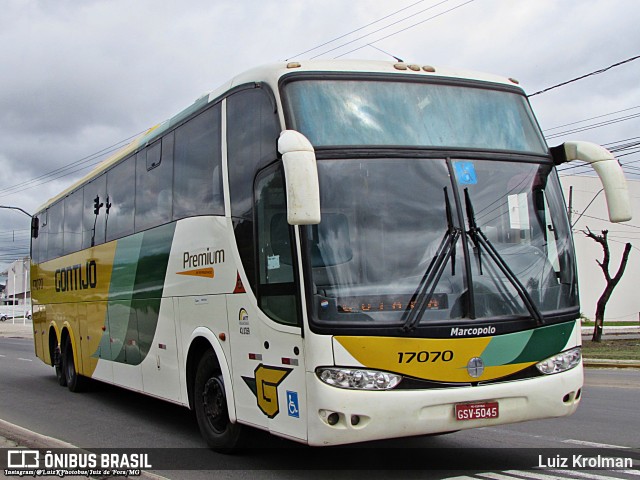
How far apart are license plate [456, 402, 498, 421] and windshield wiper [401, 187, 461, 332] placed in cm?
78

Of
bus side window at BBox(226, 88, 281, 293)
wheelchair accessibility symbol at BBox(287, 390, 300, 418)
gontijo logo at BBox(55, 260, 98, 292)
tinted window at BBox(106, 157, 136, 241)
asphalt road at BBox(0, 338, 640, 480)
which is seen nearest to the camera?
wheelchair accessibility symbol at BBox(287, 390, 300, 418)

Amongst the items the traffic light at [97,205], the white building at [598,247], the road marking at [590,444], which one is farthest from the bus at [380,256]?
the white building at [598,247]

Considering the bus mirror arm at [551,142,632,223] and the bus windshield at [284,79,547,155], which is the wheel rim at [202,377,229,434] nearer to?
the bus windshield at [284,79,547,155]

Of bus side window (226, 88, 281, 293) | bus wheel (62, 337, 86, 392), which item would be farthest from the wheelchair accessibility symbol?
bus wheel (62, 337, 86, 392)

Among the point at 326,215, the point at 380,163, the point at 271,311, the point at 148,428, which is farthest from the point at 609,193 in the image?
the point at 148,428

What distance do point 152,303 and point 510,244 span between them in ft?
16.5

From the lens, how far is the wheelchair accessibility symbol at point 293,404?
20.2 ft

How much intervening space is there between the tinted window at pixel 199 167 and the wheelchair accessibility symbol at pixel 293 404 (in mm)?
2230

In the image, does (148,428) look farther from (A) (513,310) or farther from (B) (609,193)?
(B) (609,193)

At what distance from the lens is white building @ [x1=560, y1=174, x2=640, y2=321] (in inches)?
1930

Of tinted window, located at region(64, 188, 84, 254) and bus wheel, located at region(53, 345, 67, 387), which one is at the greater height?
tinted window, located at region(64, 188, 84, 254)

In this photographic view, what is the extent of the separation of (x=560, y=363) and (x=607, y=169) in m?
1.80

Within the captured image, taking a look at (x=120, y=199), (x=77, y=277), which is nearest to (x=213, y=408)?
(x=120, y=199)

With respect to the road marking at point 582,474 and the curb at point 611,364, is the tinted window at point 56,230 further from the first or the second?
the curb at point 611,364
